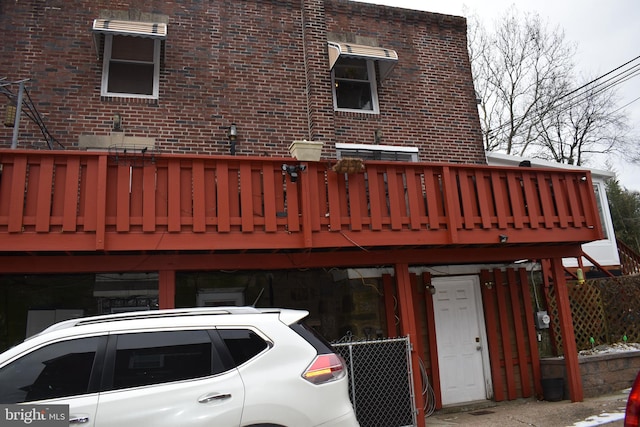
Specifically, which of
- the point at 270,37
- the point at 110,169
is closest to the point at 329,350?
the point at 110,169

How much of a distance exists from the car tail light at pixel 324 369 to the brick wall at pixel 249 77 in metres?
5.69

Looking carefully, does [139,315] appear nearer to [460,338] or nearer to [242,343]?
[242,343]

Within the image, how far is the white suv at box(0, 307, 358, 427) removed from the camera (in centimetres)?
338

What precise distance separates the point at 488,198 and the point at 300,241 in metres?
3.14

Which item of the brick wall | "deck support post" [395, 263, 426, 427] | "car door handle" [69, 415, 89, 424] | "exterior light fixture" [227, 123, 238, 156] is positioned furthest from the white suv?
the brick wall

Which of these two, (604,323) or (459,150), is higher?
(459,150)

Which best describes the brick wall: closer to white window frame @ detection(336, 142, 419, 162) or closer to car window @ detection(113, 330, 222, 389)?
white window frame @ detection(336, 142, 419, 162)

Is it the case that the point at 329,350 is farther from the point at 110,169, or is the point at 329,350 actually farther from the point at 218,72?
the point at 218,72

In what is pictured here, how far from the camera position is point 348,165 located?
675cm

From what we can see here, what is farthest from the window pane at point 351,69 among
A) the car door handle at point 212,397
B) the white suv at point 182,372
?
the car door handle at point 212,397

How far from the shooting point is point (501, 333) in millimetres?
9266

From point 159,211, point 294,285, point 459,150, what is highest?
point 459,150

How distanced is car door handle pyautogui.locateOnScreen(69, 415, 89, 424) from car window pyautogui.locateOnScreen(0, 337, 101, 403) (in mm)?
167

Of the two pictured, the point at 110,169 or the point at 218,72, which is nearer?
the point at 110,169
